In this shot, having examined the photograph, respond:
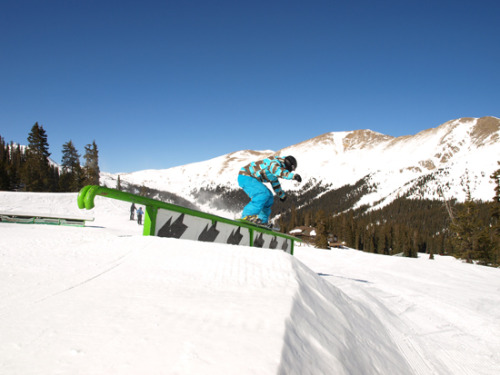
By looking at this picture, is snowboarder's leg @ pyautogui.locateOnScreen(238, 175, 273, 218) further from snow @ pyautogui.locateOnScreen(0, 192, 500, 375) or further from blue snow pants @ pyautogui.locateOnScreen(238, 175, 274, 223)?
snow @ pyautogui.locateOnScreen(0, 192, 500, 375)

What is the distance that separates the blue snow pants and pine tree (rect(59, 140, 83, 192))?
59.7 m

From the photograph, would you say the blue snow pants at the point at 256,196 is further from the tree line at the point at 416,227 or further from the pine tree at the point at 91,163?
the pine tree at the point at 91,163

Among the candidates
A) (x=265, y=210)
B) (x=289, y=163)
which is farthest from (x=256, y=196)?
(x=289, y=163)

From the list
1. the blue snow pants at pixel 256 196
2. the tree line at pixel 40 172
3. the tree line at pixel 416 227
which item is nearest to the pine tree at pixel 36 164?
the tree line at pixel 40 172

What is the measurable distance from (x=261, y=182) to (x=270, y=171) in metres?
0.54

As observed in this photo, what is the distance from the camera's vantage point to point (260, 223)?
758 cm

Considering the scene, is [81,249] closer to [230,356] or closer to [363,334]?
[230,356]

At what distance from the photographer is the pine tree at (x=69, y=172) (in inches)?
2305

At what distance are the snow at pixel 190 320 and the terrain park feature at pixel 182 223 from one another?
633 mm

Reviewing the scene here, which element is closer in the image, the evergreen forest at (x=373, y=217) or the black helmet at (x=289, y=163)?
the black helmet at (x=289, y=163)

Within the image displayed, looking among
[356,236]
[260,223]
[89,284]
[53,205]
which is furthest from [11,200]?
[356,236]

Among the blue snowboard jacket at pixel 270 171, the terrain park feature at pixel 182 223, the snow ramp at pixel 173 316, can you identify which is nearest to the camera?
A: the snow ramp at pixel 173 316

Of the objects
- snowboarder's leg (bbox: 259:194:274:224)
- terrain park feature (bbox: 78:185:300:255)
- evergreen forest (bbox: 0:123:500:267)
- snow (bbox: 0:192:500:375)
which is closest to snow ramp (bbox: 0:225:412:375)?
snow (bbox: 0:192:500:375)

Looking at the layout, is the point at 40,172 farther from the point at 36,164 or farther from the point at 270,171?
the point at 270,171
